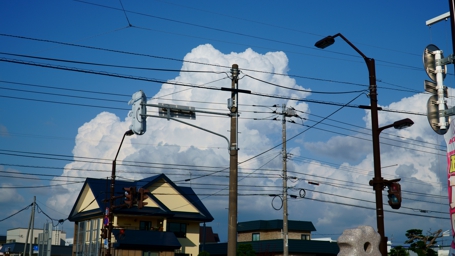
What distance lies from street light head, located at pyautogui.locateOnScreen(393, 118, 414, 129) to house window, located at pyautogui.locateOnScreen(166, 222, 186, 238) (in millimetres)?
31663

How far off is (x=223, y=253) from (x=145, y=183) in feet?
43.3

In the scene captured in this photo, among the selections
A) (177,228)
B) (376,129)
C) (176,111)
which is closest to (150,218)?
(177,228)

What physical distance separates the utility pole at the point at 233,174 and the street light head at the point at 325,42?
2.99m

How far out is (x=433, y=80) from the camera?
12.3 m

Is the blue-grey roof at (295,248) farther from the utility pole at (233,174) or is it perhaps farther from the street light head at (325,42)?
the street light head at (325,42)

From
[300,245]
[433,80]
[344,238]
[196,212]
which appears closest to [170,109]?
[344,238]

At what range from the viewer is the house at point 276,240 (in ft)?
175

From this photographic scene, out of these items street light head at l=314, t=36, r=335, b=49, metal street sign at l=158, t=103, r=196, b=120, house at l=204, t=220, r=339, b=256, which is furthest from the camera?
house at l=204, t=220, r=339, b=256

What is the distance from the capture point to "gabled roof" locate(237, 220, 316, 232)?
60.3 m

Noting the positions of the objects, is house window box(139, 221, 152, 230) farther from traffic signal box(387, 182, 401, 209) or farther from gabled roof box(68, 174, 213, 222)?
Result: traffic signal box(387, 182, 401, 209)

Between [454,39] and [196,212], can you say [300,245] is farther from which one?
[454,39]

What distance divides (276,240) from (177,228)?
38.2 feet

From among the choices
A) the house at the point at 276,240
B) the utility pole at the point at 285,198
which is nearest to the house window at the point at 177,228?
the house at the point at 276,240

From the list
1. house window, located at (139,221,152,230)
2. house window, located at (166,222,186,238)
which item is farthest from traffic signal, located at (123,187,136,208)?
house window, located at (166,222,186,238)
